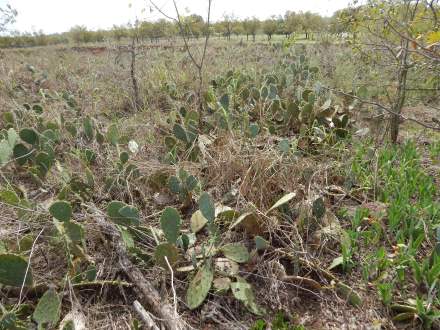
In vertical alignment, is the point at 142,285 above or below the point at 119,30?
below

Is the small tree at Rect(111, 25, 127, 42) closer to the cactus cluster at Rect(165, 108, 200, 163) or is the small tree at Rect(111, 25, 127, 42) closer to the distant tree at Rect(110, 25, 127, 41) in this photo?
the distant tree at Rect(110, 25, 127, 41)

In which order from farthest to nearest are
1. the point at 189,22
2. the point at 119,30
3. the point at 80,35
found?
the point at 80,35 → the point at 119,30 → the point at 189,22

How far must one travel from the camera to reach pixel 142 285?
4.37ft

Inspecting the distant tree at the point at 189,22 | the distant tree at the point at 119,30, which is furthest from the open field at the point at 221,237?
the distant tree at the point at 119,30

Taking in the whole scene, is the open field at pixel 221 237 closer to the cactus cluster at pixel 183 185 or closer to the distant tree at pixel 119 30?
the cactus cluster at pixel 183 185

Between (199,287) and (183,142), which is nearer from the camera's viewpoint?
(199,287)

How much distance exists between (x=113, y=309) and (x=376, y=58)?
3303 millimetres

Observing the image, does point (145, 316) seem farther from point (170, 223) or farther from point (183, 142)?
point (183, 142)

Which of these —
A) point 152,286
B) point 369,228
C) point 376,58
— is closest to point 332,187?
point 369,228

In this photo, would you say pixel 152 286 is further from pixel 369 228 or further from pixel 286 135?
pixel 286 135

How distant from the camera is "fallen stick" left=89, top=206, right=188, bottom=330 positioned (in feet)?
3.86

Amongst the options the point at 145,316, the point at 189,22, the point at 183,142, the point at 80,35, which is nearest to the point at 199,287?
the point at 145,316

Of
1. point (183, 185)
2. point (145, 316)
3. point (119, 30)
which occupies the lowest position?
point (145, 316)

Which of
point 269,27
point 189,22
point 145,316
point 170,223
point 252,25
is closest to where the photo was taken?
point 145,316
